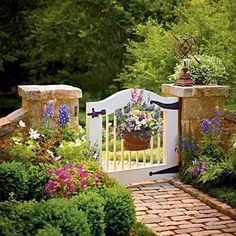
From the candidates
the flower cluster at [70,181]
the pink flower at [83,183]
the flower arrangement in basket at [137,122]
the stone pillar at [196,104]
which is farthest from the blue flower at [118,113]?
the pink flower at [83,183]

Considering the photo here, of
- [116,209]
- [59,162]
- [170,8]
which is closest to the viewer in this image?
[116,209]

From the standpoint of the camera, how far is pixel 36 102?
6191 millimetres

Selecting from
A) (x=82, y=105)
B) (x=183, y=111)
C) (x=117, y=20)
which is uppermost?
(x=117, y=20)

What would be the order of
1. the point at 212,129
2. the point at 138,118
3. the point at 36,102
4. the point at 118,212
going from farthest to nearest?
1. the point at 212,129
2. the point at 138,118
3. the point at 36,102
4. the point at 118,212

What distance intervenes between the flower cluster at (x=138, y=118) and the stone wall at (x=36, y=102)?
564 millimetres

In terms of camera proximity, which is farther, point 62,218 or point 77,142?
point 77,142

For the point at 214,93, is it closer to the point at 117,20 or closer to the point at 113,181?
the point at 113,181

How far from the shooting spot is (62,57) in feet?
42.9

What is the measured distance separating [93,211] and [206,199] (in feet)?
6.74

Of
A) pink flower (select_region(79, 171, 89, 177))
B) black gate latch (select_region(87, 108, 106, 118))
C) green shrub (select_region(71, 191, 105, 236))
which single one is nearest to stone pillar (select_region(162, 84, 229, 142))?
black gate latch (select_region(87, 108, 106, 118))

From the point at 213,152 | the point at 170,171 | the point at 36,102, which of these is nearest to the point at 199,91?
the point at 213,152

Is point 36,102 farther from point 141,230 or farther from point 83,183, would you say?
point 141,230

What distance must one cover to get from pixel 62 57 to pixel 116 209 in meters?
8.72

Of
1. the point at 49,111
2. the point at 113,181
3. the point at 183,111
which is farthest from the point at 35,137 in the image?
the point at 183,111
